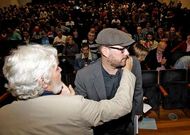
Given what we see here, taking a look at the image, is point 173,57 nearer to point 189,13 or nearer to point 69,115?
point 69,115

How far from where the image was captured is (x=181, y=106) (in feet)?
17.8

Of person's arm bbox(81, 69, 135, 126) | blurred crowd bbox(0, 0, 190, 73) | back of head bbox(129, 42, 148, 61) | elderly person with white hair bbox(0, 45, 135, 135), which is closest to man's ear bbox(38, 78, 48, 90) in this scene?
elderly person with white hair bbox(0, 45, 135, 135)

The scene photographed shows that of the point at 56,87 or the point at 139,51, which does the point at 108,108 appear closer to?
the point at 56,87

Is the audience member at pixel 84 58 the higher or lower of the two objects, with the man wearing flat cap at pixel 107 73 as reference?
lower

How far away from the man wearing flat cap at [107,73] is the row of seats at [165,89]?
8.51ft

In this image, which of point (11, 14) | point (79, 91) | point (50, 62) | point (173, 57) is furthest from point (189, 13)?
point (50, 62)

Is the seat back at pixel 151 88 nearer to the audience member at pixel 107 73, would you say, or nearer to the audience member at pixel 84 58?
the audience member at pixel 84 58

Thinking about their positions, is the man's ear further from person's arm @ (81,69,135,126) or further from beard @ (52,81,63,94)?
person's arm @ (81,69,135,126)

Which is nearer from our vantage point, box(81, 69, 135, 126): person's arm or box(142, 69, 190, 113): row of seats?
box(81, 69, 135, 126): person's arm

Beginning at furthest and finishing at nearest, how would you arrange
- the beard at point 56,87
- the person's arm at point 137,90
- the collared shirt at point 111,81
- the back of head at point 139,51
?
the back of head at point 139,51 < the person's arm at point 137,90 < the collared shirt at point 111,81 < the beard at point 56,87

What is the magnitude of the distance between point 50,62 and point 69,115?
305mm

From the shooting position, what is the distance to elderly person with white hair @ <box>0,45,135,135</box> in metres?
1.49

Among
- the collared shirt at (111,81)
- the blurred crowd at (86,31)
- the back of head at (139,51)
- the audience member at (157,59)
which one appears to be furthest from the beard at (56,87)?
the audience member at (157,59)

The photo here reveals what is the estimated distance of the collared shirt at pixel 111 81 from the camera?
2609mm
